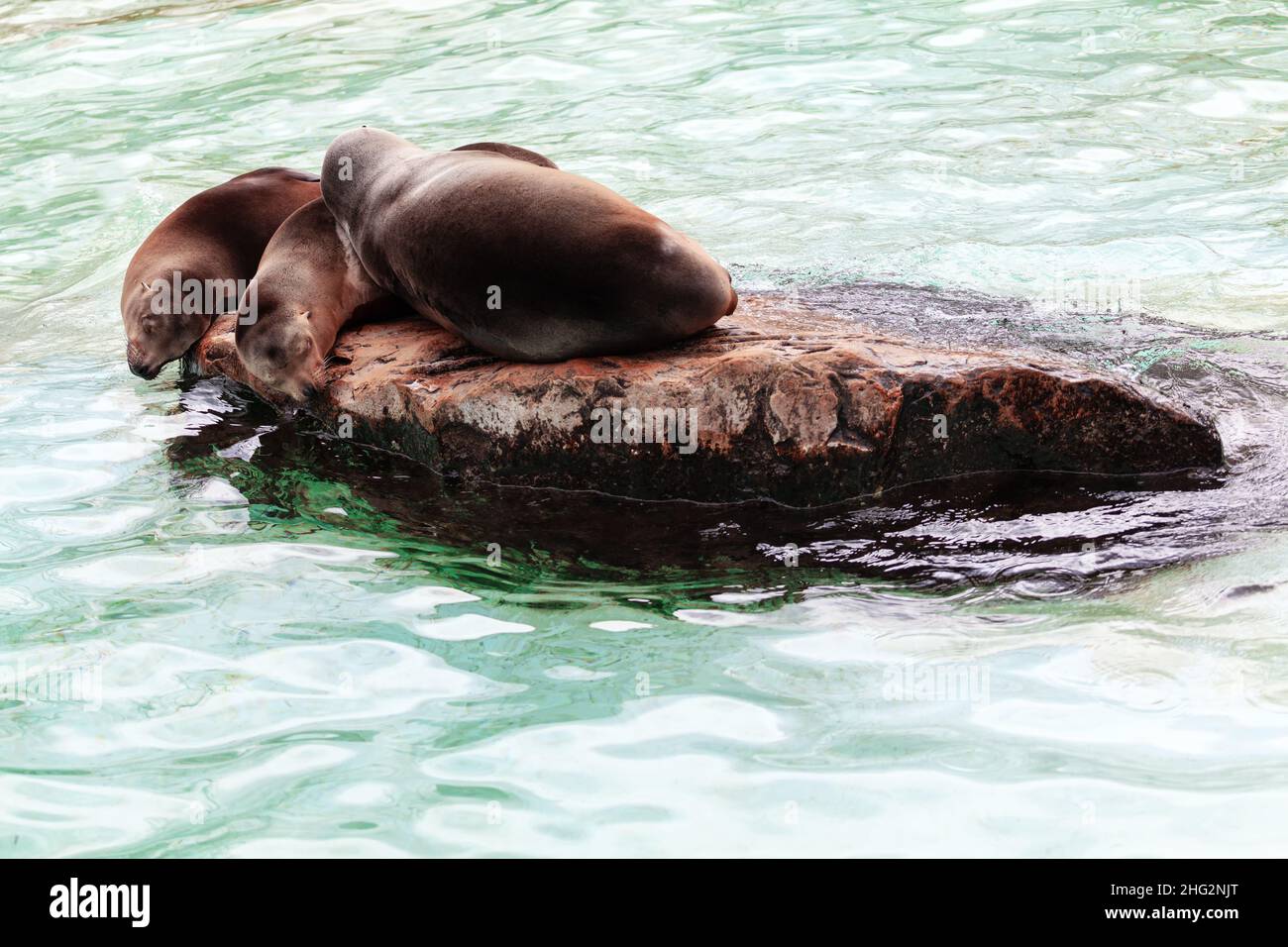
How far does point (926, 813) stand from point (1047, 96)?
29.0 ft

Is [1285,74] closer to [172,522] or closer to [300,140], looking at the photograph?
[300,140]

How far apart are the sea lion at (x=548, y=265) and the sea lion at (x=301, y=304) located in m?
0.47

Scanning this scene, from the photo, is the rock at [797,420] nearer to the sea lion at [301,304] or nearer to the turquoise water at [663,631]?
the turquoise water at [663,631]

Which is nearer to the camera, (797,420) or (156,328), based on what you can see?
(797,420)

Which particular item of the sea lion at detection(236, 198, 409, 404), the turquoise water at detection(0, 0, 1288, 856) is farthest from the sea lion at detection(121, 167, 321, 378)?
the sea lion at detection(236, 198, 409, 404)

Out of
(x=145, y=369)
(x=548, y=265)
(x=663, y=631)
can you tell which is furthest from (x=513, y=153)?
(x=663, y=631)

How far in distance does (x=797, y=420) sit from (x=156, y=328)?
3.30 m

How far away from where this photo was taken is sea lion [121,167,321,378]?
6.42 metres

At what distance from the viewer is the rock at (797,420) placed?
4.49 metres

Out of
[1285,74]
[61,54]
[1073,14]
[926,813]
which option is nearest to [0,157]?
[61,54]

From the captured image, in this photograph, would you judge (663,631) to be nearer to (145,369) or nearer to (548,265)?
(548,265)

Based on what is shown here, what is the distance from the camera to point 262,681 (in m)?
3.80

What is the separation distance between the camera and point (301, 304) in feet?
18.6
